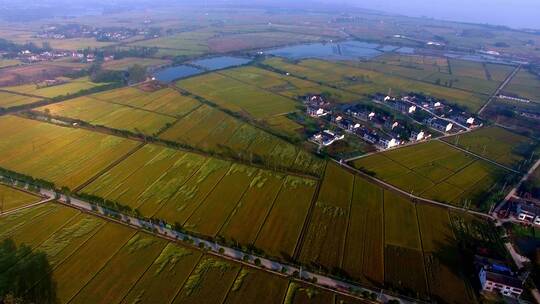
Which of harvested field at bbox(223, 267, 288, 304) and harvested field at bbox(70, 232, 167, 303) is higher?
harvested field at bbox(223, 267, 288, 304)

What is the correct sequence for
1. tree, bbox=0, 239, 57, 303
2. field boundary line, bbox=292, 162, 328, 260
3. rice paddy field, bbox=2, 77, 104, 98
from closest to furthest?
1. tree, bbox=0, 239, 57, 303
2. field boundary line, bbox=292, 162, 328, 260
3. rice paddy field, bbox=2, 77, 104, 98

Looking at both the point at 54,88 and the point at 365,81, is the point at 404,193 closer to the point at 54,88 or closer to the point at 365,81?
the point at 365,81

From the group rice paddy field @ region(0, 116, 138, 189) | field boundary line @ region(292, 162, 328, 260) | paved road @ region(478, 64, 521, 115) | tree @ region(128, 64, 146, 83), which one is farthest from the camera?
tree @ region(128, 64, 146, 83)

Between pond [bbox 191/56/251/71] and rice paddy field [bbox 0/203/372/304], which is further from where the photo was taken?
pond [bbox 191/56/251/71]

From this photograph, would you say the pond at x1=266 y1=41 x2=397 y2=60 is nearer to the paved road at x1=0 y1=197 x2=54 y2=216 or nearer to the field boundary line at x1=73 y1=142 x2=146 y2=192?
the field boundary line at x1=73 y1=142 x2=146 y2=192

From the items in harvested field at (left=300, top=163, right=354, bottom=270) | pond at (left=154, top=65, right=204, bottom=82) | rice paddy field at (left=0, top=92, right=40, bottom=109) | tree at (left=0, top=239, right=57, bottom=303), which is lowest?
rice paddy field at (left=0, top=92, right=40, bottom=109)

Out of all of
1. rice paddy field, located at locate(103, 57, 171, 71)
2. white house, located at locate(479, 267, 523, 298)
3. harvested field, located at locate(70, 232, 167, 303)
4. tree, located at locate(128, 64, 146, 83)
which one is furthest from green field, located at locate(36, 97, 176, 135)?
white house, located at locate(479, 267, 523, 298)

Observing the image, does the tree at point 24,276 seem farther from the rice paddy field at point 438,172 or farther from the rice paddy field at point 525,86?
the rice paddy field at point 525,86
